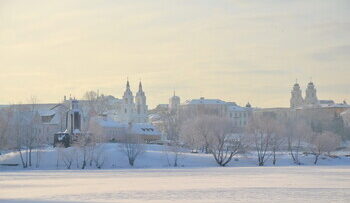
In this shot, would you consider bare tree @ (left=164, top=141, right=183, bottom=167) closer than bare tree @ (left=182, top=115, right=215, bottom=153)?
Yes

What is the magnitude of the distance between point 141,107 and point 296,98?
2505 inches

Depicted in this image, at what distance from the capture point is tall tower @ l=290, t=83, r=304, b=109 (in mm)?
Result: 196125

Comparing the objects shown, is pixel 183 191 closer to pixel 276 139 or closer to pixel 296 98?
pixel 276 139

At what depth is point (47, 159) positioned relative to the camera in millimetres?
78312

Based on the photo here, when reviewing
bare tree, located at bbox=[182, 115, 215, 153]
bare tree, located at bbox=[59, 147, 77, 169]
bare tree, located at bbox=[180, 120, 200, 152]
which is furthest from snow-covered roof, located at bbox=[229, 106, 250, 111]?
bare tree, located at bbox=[59, 147, 77, 169]

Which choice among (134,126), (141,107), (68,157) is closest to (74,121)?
(68,157)

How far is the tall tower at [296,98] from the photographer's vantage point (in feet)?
643

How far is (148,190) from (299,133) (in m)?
65.0

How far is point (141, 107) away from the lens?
500 ft

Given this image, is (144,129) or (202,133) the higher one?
(144,129)

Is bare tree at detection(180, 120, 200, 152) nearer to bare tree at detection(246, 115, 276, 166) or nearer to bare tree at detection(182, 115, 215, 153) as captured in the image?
bare tree at detection(182, 115, 215, 153)

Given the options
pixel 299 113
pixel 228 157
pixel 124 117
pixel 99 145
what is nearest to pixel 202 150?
pixel 228 157

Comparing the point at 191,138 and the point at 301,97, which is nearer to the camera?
the point at 191,138

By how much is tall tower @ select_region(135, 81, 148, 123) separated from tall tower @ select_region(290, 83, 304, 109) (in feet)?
195
